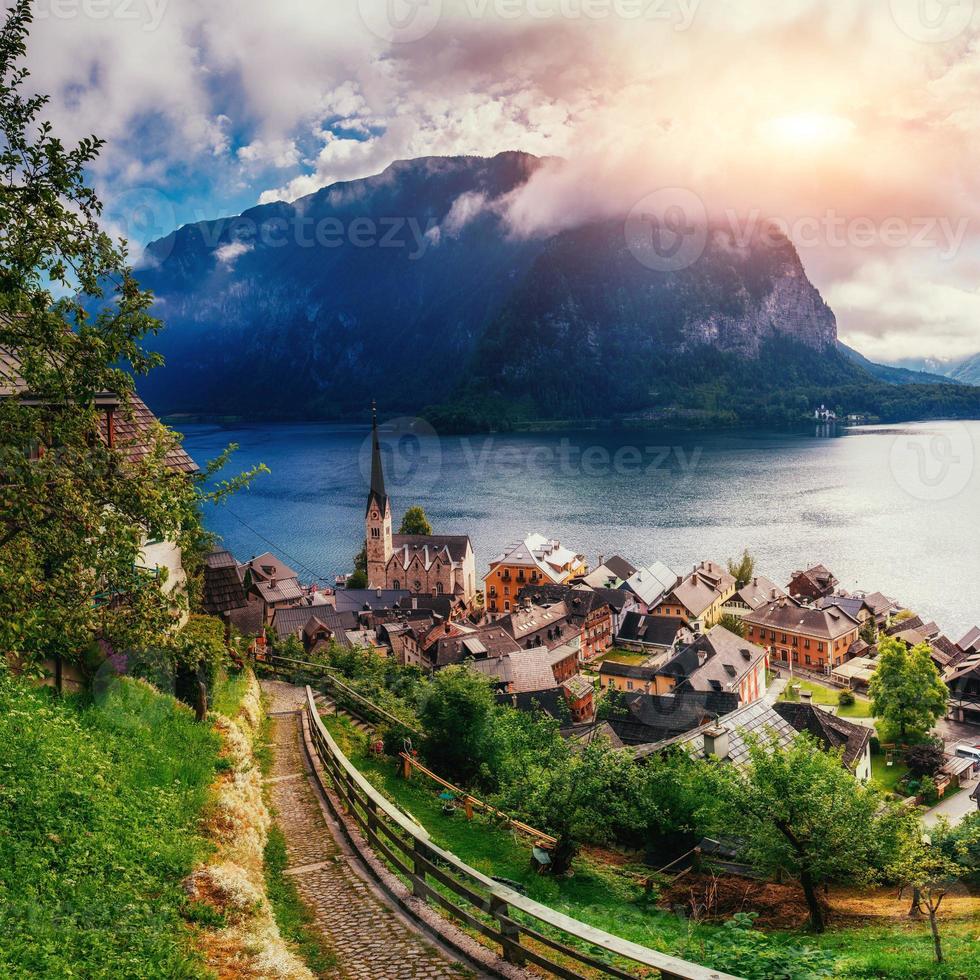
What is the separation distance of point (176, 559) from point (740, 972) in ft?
47.3

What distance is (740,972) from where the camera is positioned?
6.39 metres

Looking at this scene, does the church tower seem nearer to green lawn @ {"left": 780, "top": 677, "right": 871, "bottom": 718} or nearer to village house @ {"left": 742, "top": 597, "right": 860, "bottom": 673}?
village house @ {"left": 742, "top": 597, "right": 860, "bottom": 673}

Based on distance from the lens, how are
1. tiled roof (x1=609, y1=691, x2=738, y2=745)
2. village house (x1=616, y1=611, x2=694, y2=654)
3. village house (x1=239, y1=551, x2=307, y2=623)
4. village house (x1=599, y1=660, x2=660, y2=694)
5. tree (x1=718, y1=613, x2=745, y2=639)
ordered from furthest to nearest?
tree (x1=718, y1=613, x2=745, y2=639)
village house (x1=616, y1=611, x2=694, y2=654)
village house (x1=239, y1=551, x2=307, y2=623)
village house (x1=599, y1=660, x2=660, y2=694)
tiled roof (x1=609, y1=691, x2=738, y2=745)

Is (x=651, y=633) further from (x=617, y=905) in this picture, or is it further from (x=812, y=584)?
(x=617, y=905)

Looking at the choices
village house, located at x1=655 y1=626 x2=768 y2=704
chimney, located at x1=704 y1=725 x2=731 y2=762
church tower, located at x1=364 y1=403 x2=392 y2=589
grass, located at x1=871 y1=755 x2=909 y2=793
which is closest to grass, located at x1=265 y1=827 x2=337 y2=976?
chimney, located at x1=704 y1=725 x2=731 y2=762

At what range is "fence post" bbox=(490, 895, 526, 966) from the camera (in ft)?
21.8

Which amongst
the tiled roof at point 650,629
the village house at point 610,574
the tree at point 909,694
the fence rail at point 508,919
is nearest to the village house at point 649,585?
the village house at point 610,574

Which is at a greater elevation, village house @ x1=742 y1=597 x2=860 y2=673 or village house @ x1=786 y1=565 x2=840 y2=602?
village house @ x1=786 y1=565 x2=840 y2=602

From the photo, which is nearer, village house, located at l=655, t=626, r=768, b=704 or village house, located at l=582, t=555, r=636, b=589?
village house, located at l=655, t=626, r=768, b=704

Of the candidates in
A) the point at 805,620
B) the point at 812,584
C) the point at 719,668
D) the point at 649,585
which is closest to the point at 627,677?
the point at 719,668

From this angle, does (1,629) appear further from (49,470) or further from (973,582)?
(973,582)

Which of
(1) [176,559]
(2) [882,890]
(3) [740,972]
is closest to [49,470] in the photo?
(3) [740,972]

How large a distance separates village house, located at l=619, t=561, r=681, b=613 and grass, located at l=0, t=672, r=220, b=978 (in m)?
59.4

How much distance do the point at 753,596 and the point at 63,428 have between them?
7125 cm
